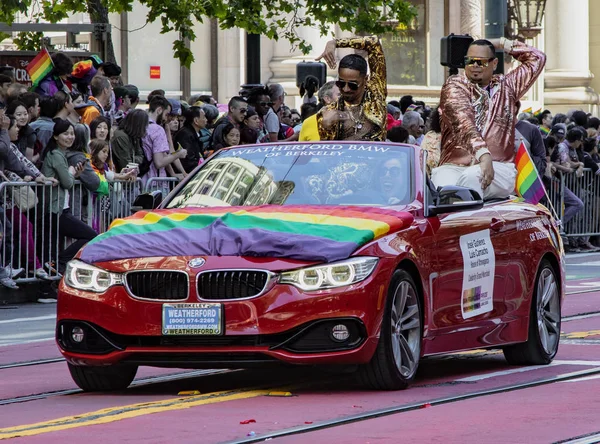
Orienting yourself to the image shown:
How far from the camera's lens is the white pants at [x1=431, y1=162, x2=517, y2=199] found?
1148 centimetres

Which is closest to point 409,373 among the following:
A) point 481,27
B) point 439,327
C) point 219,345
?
point 439,327

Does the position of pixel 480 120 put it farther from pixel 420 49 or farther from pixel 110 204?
pixel 420 49

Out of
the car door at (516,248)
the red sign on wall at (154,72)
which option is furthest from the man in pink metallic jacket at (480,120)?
the red sign on wall at (154,72)

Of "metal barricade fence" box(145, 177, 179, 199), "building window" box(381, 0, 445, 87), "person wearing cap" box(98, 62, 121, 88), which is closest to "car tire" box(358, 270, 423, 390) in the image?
"metal barricade fence" box(145, 177, 179, 199)

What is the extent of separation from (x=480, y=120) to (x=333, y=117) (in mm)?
1178

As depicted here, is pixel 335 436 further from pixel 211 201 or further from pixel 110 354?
pixel 211 201

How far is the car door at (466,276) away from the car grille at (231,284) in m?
1.29

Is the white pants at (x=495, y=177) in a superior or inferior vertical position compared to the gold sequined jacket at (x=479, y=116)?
inferior

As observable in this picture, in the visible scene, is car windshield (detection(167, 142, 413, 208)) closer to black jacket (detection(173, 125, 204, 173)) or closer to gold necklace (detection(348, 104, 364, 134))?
gold necklace (detection(348, 104, 364, 134))

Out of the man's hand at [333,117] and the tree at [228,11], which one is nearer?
the man's hand at [333,117]

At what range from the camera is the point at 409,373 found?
31.1ft

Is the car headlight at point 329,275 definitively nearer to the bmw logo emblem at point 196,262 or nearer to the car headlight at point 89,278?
the bmw logo emblem at point 196,262

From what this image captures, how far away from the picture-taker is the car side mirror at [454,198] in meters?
9.97

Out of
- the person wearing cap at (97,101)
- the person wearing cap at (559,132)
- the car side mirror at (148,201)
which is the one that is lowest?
the person wearing cap at (559,132)
